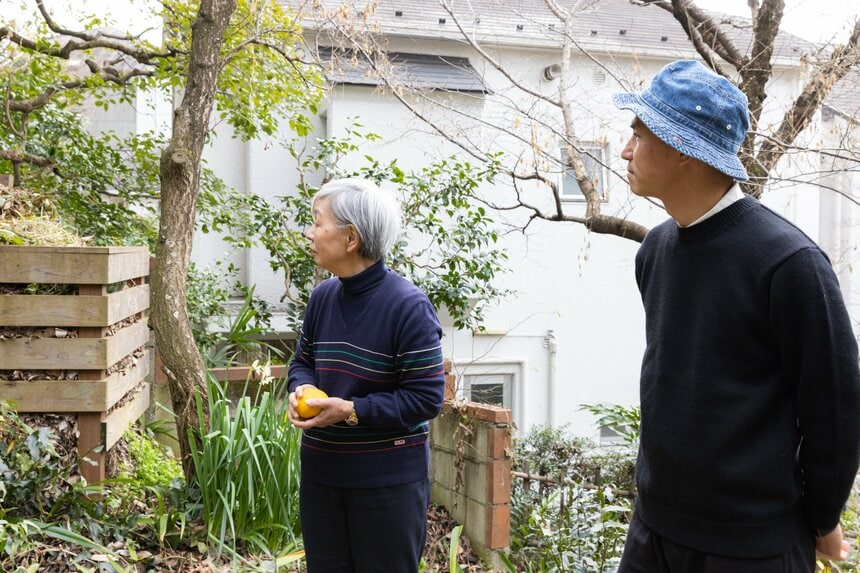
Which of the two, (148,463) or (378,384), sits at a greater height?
(378,384)

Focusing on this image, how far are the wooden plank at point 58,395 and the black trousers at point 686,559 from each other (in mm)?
2343

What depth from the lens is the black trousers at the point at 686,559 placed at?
4.88ft

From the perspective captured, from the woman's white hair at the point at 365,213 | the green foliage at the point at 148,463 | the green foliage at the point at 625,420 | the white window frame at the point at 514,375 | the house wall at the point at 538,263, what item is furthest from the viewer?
the white window frame at the point at 514,375

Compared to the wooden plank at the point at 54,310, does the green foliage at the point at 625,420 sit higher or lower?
lower

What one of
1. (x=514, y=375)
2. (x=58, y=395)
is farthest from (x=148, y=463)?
(x=514, y=375)

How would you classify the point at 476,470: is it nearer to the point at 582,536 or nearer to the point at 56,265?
the point at 582,536

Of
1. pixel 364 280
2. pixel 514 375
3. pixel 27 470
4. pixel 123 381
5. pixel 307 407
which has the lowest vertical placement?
pixel 514 375

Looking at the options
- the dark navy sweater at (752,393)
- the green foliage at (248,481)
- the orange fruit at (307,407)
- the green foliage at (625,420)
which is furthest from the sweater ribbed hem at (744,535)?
the green foliage at (625,420)

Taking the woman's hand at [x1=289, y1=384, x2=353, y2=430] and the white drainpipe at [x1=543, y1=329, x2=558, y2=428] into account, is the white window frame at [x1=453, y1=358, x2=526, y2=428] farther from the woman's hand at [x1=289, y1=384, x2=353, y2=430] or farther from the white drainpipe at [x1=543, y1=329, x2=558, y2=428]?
the woman's hand at [x1=289, y1=384, x2=353, y2=430]

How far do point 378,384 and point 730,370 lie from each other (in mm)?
1035

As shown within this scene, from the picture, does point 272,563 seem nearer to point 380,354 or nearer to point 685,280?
point 380,354

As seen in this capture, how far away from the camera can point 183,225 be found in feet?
12.0

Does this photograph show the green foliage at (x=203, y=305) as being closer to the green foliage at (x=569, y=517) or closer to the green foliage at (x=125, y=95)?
the green foliage at (x=125, y=95)

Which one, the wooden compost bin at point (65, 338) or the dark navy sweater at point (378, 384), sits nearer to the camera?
the dark navy sweater at point (378, 384)
